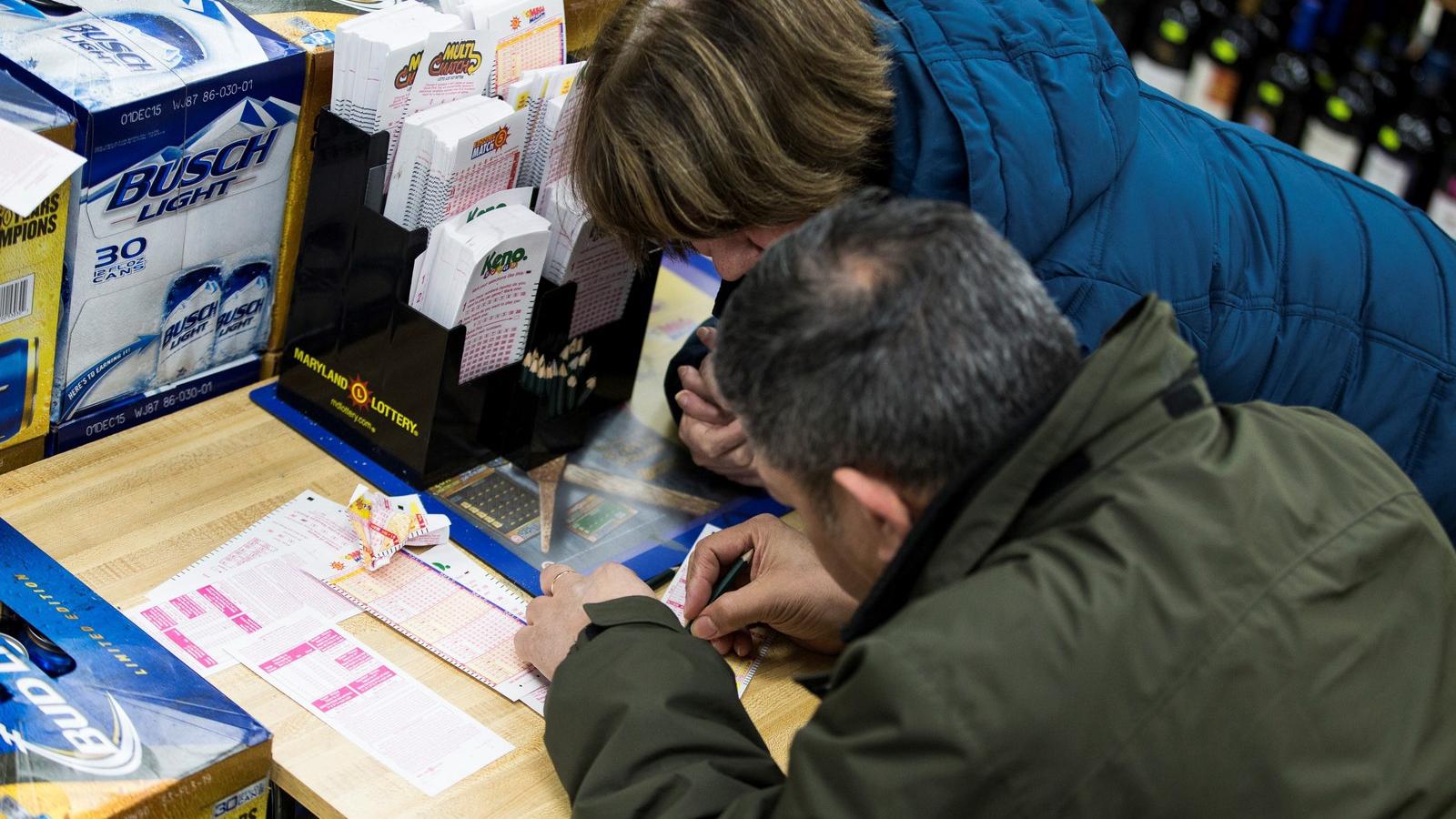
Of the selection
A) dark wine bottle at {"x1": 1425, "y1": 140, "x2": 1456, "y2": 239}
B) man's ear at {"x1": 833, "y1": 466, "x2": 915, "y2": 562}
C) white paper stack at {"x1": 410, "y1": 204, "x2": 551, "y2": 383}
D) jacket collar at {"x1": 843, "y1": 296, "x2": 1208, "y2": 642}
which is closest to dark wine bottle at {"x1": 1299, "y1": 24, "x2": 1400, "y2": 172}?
dark wine bottle at {"x1": 1425, "y1": 140, "x2": 1456, "y2": 239}

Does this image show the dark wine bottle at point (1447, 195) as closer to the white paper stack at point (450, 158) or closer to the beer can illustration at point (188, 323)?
the white paper stack at point (450, 158)

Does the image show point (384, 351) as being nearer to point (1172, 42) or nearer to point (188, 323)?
point (188, 323)

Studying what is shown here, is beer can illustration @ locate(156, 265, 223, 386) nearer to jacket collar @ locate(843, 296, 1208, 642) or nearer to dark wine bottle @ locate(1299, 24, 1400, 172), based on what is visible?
jacket collar @ locate(843, 296, 1208, 642)

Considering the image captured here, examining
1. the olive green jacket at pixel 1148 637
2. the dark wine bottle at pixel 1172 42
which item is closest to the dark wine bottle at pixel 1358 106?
the dark wine bottle at pixel 1172 42

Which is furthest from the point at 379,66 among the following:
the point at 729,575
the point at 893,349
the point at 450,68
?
the point at 893,349

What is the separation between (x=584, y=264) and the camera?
178cm

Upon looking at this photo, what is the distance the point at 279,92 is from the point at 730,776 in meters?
0.92

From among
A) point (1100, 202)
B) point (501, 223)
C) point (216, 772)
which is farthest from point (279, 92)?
point (1100, 202)

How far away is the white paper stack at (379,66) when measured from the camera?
1.63 meters

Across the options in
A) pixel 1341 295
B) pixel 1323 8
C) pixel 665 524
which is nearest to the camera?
pixel 1341 295

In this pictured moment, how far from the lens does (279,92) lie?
167cm

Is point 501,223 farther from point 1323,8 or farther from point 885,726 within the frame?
point 1323,8

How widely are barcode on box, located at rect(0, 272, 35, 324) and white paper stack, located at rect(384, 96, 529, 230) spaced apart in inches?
14.6

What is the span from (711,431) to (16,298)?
76 cm
